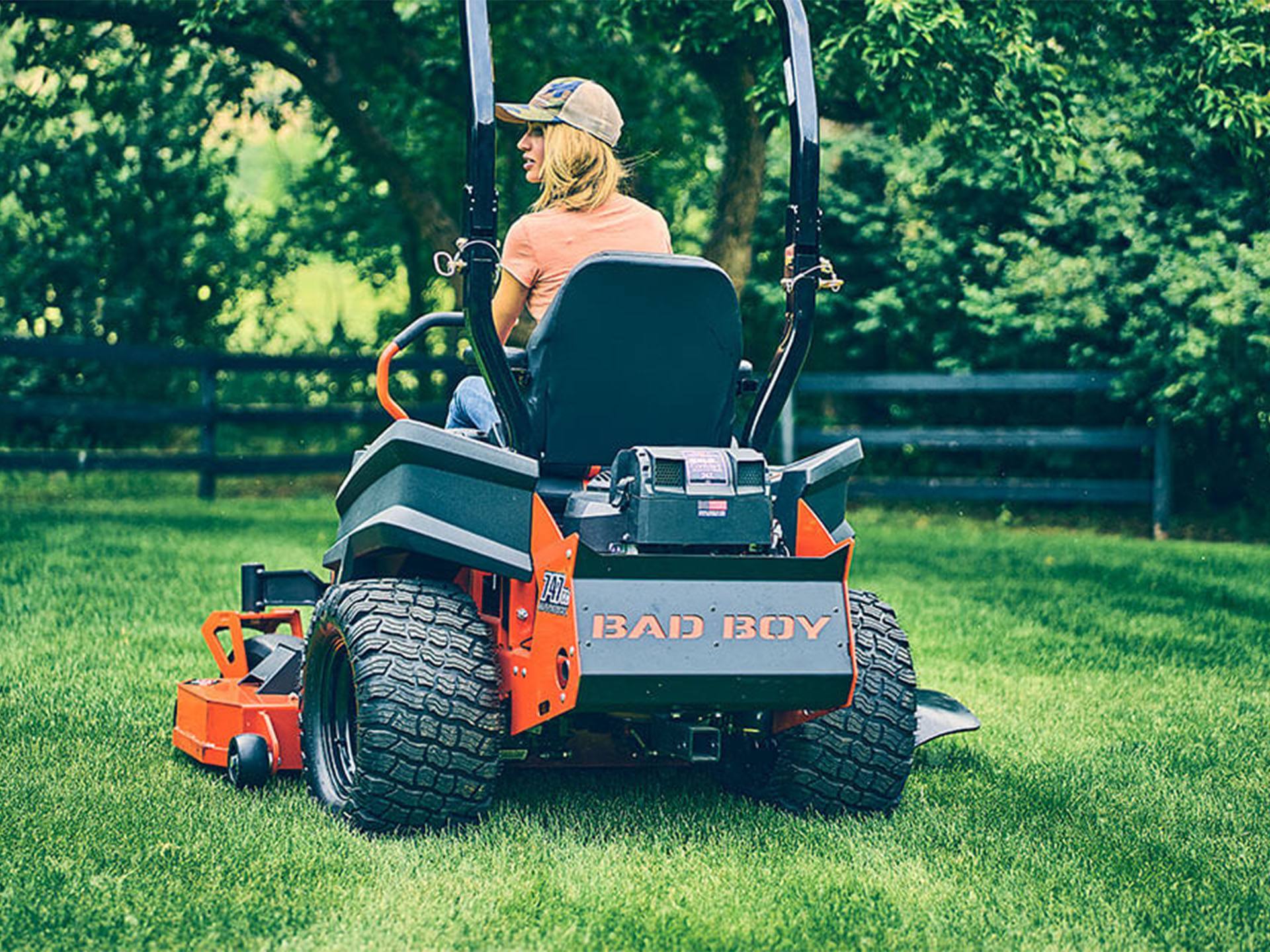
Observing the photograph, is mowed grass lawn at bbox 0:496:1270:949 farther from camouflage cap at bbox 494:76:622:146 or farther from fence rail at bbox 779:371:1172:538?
fence rail at bbox 779:371:1172:538

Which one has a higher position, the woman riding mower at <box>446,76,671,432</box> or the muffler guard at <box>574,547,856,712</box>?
the woman riding mower at <box>446,76,671,432</box>

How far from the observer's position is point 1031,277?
12.8m

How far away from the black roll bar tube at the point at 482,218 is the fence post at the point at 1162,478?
9.16 metres

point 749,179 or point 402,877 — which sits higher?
point 749,179

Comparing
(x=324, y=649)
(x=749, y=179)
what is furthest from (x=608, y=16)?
(x=324, y=649)

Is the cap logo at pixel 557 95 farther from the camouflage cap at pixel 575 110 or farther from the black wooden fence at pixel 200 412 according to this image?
the black wooden fence at pixel 200 412

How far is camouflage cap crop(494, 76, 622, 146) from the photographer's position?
414 cm

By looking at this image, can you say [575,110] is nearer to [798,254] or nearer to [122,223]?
[798,254]

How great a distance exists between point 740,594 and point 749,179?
25.6 ft

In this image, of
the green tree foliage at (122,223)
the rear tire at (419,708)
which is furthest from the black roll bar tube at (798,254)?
the green tree foliage at (122,223)

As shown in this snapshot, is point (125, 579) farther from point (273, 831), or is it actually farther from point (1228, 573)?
point (1228, 573)

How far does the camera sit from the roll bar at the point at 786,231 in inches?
152

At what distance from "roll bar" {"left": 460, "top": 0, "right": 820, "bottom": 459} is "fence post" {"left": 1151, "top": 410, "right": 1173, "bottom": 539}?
845 centimetres

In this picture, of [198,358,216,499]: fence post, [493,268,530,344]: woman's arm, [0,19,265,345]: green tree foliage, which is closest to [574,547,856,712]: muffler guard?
[493,268,530,344]: woman's arm
